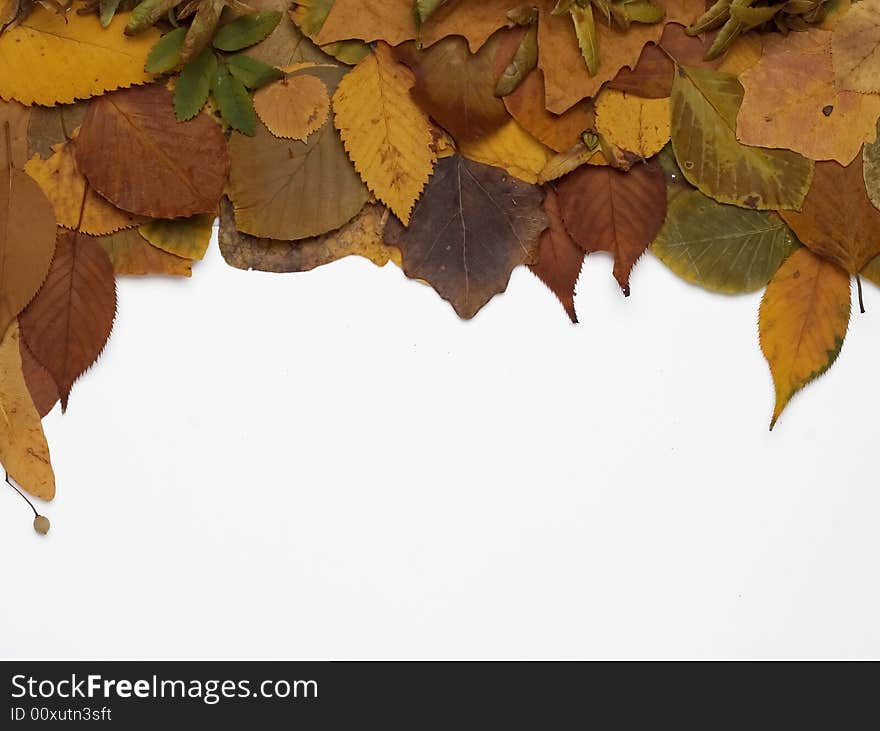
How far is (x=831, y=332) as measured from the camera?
1.86 ft

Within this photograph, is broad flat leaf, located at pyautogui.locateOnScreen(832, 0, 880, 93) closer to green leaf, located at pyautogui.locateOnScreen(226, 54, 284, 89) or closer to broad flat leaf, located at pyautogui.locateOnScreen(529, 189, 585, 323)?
broad flat leaf, located at pyautogui.locateOnScreen(529, 189, 585, 323)

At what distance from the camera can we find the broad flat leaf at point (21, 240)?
0.54 meters

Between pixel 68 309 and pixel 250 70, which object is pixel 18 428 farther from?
pixel 250 70

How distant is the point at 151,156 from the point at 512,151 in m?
0.22

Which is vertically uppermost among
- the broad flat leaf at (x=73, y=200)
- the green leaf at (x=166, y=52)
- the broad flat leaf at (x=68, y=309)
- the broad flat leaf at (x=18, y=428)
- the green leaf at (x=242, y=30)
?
the green leaf at (x=242, y=30)

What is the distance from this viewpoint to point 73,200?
55cm

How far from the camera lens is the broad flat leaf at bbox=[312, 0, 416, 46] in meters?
0.54

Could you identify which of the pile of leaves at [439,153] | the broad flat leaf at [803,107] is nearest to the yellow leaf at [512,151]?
the pile of leaves at [439,153]

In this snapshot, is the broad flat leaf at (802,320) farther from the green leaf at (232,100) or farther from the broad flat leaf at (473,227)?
the green leaf at (232,100)

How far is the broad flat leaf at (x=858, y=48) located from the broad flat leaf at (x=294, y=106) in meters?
0.32

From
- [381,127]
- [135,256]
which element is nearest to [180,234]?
[135,256]

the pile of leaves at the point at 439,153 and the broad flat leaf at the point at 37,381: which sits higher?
the pile of leaves at the point at 439,153

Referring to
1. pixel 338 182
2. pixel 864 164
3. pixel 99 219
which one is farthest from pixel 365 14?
pixel 864 164

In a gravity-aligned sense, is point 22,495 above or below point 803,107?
below
